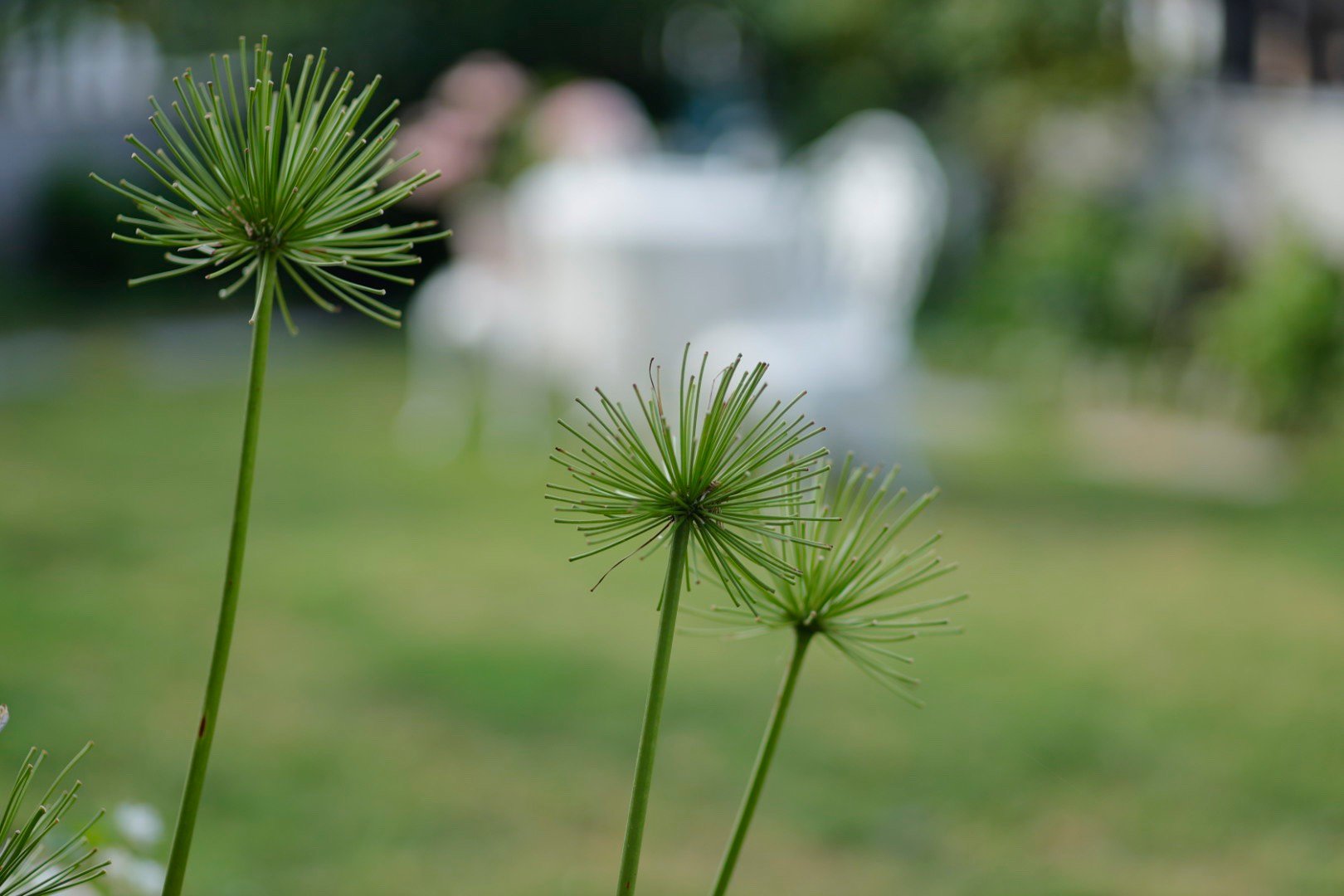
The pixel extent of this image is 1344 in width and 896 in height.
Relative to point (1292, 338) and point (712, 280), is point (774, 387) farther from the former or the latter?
point (1292, 338)

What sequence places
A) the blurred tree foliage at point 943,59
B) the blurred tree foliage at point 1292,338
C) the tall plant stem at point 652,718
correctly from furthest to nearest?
the blurred tree foliage at point 943,59 → the blurred tree foliage at point 1292,338 → the tall plant stem at point 652,718

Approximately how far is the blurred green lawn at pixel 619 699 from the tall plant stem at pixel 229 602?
1.80m

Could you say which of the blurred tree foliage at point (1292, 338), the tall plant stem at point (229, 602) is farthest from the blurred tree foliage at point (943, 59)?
the tall plant stem at point (229, 602)

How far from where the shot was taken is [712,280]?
204 inches

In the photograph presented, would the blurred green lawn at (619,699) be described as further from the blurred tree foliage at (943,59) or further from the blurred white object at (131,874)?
the blurred tree foliage at (943,59)

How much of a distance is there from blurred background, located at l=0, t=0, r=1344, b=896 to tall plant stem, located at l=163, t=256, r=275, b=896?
0.44m

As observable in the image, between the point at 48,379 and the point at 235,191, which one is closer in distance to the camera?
the point at 235,191

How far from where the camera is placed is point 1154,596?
3926mm

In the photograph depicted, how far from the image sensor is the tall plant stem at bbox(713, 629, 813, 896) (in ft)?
2.02

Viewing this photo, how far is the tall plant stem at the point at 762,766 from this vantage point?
0.61 metres

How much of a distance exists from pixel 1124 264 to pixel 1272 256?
90cm

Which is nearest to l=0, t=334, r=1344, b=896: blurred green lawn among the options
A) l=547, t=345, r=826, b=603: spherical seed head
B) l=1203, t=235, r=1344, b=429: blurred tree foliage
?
l=1203, t=235, r=1344, b=429: blurred tree foliage

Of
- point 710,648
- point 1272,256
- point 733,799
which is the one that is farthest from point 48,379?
point 1272,256

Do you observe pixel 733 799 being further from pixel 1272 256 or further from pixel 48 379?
pixel 48 379
